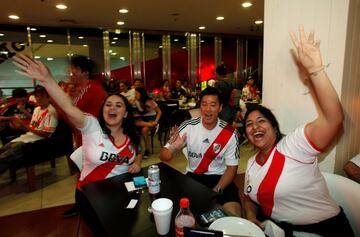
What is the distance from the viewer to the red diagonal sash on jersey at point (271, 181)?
1.36 meters

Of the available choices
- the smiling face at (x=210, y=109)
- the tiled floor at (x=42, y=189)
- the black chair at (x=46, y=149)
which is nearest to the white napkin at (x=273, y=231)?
the smiling face at (x=210, y=109)

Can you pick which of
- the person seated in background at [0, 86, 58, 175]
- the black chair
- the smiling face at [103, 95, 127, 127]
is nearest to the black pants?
the smiling face at [103, 95, 127, 127]

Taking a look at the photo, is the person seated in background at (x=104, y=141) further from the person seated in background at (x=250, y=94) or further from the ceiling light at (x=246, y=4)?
the person seated in background at (x=250, y=94)

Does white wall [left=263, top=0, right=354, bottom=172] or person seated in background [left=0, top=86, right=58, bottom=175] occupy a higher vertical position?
white wall [left=263, top=0, right=354, bottom=172]

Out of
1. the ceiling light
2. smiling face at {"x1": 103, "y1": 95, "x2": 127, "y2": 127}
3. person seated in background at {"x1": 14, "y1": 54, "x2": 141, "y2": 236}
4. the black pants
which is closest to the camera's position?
the black pants

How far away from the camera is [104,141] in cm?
183

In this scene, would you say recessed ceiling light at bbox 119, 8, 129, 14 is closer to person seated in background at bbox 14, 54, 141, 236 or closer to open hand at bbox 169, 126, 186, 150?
person seated in background at bbox 14, 54, 141, 236

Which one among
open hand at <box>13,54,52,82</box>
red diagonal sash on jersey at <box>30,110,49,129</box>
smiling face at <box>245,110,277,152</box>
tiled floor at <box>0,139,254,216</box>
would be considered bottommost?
tiled floor at <box>0,139,254,216</box>

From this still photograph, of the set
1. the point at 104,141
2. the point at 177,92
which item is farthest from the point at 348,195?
the point at 177,92

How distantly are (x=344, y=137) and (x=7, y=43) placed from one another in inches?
326

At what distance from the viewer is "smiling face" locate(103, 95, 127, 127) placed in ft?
6.22

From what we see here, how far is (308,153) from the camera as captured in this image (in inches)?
50.5

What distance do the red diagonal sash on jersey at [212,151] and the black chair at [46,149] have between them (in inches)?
89.5

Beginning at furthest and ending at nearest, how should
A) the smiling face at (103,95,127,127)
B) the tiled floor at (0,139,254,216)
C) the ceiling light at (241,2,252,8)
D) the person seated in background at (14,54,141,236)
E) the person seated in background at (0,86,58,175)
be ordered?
the ceiling light at (241,2,252,8), the person seated in background at (0,86,58,175), the tiled floor at (0,139,254,216), the smiling face at (103,95,127,127), the person seated in background at (14,54,141,236)
